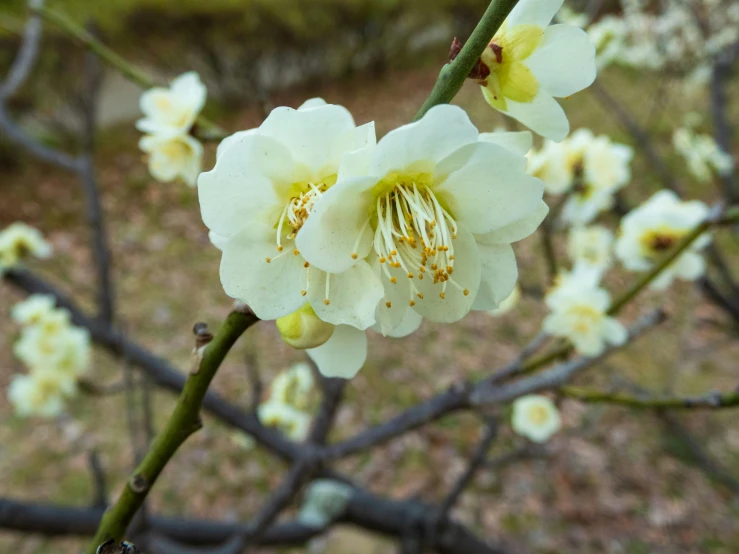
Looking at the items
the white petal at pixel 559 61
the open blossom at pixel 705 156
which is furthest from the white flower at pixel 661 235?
the open blossom at pixel 705 156

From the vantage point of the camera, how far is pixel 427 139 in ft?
1.42

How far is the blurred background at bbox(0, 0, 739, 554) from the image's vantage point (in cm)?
297

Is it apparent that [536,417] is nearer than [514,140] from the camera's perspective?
No

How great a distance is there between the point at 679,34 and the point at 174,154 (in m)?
4.53

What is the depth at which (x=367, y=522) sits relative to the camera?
193 centimetres

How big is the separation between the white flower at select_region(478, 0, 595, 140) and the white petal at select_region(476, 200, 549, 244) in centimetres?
7

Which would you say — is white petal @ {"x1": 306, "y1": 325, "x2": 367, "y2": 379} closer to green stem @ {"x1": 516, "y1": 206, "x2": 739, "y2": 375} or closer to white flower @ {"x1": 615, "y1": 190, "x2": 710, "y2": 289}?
green stem @ {"x1": 516, "y1": 206, "x2": 739, "y2": 375}

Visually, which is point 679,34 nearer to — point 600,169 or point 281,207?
point 600,169

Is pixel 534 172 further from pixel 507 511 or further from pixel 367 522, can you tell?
pixel 507 511

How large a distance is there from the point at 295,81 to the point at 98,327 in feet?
22.2

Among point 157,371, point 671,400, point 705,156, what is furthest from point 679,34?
point 157,371

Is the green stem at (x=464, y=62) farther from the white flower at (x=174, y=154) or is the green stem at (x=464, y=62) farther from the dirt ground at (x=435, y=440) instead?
the dirt ground at (x=435, y=440)

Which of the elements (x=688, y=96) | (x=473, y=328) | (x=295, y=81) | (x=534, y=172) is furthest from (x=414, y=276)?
(x=688, y=96)

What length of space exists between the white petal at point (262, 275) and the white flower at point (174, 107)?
0.50 m
